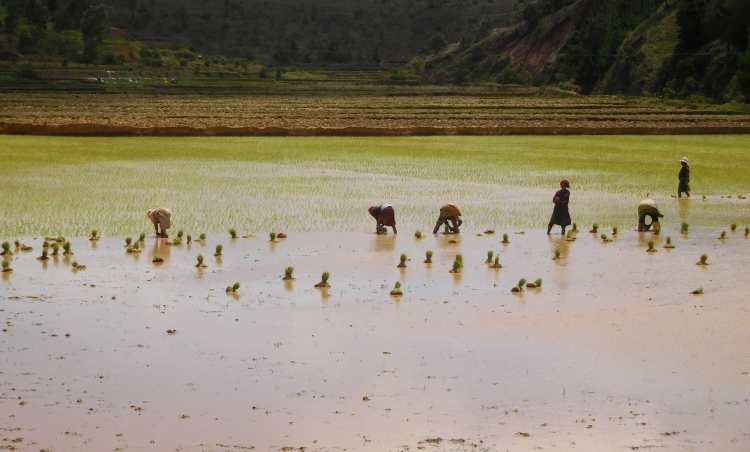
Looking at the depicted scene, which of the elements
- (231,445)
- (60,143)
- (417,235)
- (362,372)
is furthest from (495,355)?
(60,143)

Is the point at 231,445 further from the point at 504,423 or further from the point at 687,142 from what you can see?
the point at 687,142

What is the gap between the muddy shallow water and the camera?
796cm

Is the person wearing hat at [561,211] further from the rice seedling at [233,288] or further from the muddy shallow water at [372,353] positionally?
the rice seedling at [233,288]

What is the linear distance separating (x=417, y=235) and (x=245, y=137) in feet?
76.5

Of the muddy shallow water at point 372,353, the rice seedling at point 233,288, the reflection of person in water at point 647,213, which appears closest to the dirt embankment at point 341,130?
the reflection of person in water at point 647,213

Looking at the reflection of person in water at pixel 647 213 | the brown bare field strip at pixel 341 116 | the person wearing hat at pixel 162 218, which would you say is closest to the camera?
the person wearing hat at pixel 162 218

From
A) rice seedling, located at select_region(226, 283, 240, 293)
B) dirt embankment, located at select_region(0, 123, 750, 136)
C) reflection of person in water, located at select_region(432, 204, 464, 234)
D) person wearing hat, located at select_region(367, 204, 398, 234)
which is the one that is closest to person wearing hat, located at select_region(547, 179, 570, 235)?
reflection of person in water, located at select_region(432, 204, 464, 234)

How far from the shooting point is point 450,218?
17.1 m

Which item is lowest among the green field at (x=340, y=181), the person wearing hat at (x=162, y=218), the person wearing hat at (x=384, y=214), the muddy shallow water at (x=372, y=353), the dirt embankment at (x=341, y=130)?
the muddy shallow water at (x=372, y=353)

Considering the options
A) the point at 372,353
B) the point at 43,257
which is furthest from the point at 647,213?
the point at 43,257

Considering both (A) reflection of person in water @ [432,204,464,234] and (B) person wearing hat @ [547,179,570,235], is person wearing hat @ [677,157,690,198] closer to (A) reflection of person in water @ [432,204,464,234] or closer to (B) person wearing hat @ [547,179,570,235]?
(B) person wearing hat @ [547,179,570,235]

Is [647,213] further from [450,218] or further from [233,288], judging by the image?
[233,288]

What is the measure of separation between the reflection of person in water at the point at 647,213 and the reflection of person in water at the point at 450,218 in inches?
113

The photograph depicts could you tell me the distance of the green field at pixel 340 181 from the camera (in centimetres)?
1897
